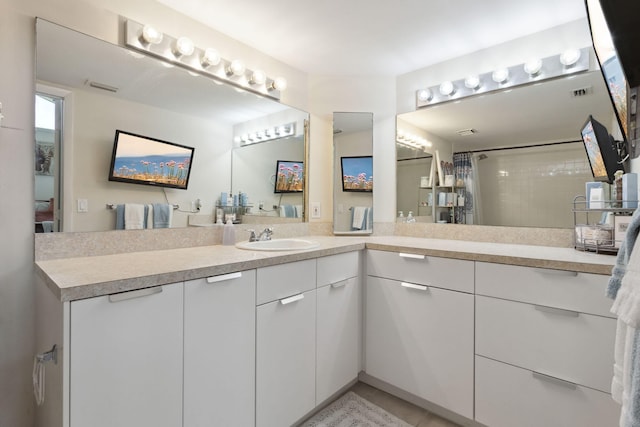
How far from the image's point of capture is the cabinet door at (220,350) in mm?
1149

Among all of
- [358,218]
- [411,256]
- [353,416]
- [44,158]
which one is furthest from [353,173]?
[44,158]

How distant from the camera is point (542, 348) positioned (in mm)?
1366

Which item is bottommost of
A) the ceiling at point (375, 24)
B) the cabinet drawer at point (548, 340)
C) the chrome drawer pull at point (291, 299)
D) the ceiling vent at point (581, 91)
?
the cabinet drawer at point (548, 340)

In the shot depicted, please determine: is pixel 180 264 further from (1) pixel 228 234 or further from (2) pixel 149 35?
(2) pixel 149 35

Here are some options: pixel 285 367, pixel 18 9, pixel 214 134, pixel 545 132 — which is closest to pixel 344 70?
pixel 214 134

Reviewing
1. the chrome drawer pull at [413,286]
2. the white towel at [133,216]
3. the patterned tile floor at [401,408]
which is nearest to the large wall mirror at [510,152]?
the chrome drawer pull at [413,286]

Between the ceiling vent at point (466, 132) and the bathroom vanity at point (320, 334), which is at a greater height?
the ceiling vent at point (466, 132)

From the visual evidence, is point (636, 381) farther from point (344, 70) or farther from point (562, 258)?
point (344, 70)

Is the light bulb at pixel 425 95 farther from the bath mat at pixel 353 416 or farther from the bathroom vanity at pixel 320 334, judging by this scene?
the bath mat at pixel 353 416

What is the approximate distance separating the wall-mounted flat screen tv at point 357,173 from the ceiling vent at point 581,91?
4.32ft

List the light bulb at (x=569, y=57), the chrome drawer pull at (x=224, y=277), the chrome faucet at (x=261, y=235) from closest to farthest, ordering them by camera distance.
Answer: the chrome drawer pull at (x=224, y=277) < the light bulb at (x=569, y=57) < the chrome faucet at (x=261, y=235)

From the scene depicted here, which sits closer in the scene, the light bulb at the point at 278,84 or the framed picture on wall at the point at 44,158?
the framed picture on wall at the point at 44,158

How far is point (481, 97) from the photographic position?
2160 mm

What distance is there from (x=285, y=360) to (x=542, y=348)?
3.81 ft
